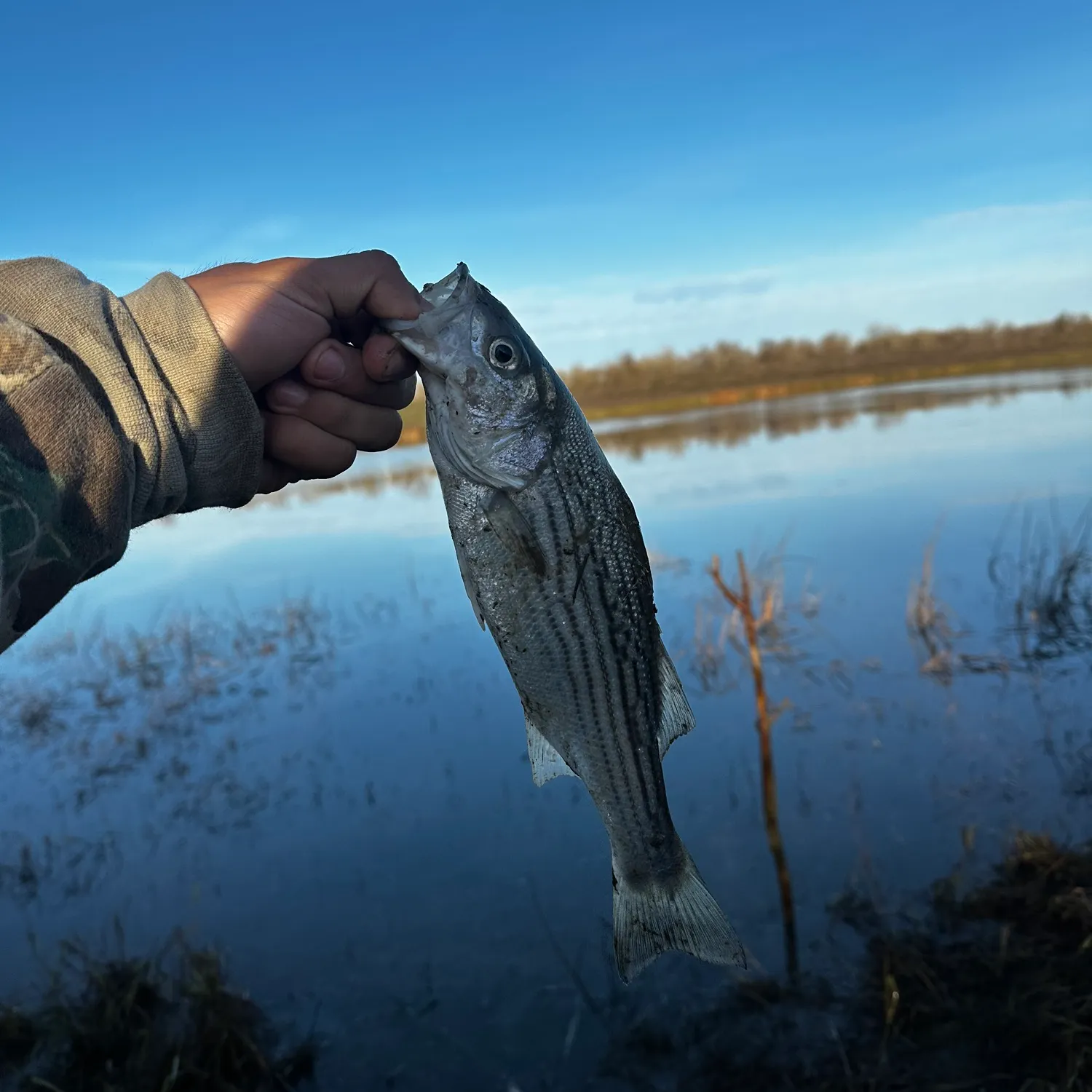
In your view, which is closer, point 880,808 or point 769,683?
point 880,808

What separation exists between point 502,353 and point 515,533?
598 mm

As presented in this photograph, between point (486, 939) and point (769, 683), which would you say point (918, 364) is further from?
point (486, 939)

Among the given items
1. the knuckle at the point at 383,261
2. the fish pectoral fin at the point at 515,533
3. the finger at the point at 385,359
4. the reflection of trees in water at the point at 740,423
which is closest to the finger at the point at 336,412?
the finger at the point at 385,359

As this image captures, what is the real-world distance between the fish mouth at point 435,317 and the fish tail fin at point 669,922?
6.02 feet

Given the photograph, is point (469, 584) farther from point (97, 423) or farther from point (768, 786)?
point (768, 786)

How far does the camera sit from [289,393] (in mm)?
3271

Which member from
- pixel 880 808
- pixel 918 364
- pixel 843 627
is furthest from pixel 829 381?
pixel 880 808

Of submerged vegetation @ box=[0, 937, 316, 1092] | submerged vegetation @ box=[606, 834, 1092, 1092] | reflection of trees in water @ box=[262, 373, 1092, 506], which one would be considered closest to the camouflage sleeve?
submerged vegetation @ box=[0, 937, 316, 1092]

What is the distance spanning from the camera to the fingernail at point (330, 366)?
10.5ft

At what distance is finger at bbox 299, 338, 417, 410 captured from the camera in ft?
10.3

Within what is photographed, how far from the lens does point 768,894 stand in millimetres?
7172

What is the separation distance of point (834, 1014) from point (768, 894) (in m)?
1.44

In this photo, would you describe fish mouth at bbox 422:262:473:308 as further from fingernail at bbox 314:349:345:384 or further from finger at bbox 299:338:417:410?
fingernail at bbox 314:349:345:384

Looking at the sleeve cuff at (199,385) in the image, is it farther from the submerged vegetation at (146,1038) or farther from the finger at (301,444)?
the submerged vegetation at (146,1038)
